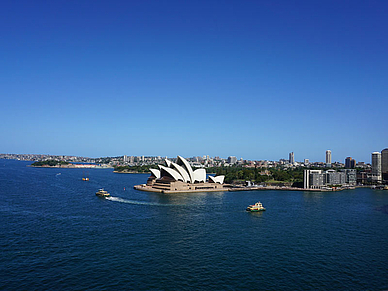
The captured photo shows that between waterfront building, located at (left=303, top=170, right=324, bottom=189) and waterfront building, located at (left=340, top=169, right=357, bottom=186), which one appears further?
waterfront building, located at (left=340, top=169, right=357, bottom=186)

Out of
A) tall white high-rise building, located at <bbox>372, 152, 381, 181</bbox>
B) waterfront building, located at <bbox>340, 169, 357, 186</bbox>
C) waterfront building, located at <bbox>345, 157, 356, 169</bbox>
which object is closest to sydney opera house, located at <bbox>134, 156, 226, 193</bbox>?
waterfront building, located at <bbox>340, 169, 357, 186</bbox>

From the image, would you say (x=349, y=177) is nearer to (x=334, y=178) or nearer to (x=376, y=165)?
(x=334, y=178)

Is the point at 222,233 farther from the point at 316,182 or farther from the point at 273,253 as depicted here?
the point at 316,182

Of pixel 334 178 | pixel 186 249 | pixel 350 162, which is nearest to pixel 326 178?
pixel 334 178

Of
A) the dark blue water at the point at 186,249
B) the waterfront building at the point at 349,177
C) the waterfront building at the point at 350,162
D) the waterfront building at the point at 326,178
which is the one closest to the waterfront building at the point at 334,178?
the waterfront building at the point at 326,178

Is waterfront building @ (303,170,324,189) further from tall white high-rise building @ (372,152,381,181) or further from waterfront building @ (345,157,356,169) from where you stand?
waterfront building @ (345,157,356,169)

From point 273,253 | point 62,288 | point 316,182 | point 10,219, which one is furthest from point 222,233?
point 316,182
